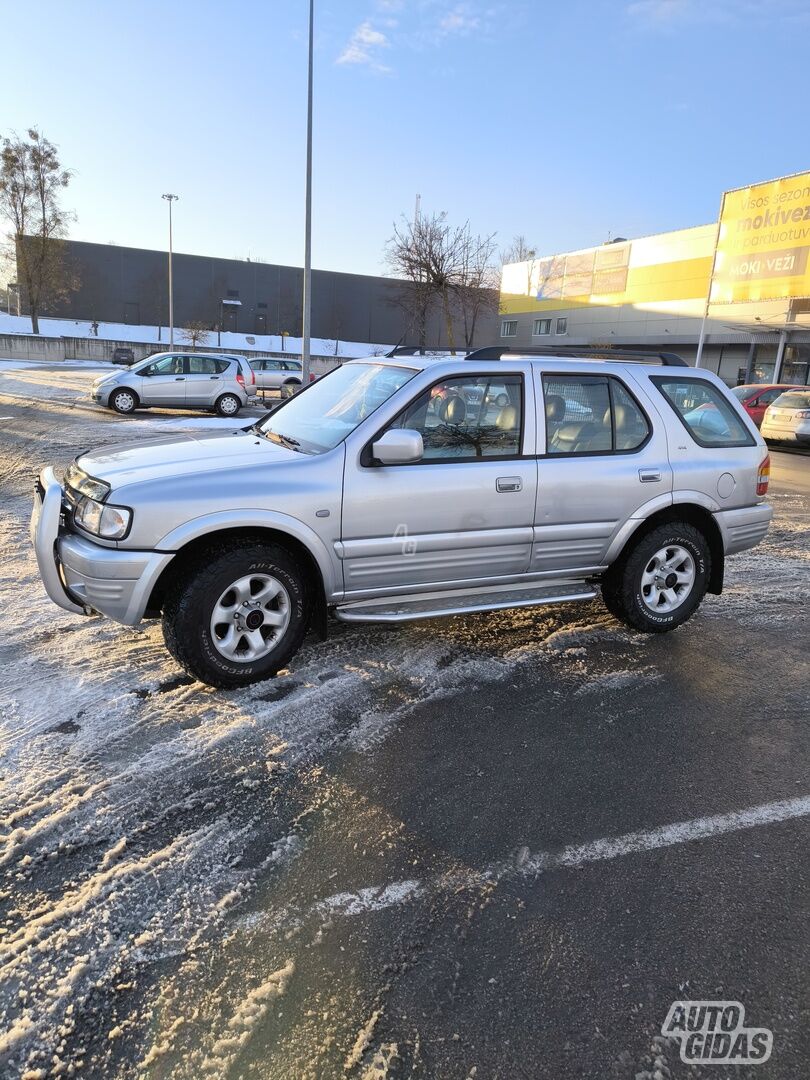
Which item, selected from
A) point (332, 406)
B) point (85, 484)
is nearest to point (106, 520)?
point (85, 484)

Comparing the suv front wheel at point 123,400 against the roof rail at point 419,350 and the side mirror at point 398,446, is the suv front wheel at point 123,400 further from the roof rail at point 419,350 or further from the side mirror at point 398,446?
the side mirror at point 398,446

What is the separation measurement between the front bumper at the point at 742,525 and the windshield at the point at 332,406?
2.48m

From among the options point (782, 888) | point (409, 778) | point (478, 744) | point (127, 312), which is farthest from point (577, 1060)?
point (127, 312)

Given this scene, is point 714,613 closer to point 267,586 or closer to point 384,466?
point 384,466

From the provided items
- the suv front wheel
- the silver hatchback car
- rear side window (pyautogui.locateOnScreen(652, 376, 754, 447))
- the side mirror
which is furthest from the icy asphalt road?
the silver hatchback car

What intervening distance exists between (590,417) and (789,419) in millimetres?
14205

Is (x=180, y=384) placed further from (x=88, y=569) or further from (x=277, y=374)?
(x=88, y=569)

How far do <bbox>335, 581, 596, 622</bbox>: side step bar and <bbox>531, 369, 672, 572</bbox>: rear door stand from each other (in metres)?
0.15

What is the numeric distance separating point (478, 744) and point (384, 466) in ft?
5.16

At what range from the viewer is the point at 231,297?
6500 cm

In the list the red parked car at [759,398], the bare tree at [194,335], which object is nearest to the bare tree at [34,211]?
the bare tree at [194,335]

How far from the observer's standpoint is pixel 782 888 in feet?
8.21

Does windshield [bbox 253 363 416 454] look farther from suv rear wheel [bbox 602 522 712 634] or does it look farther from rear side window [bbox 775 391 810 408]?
rear side window [bbox 775 391 810 408]

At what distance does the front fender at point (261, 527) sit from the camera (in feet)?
11.3
